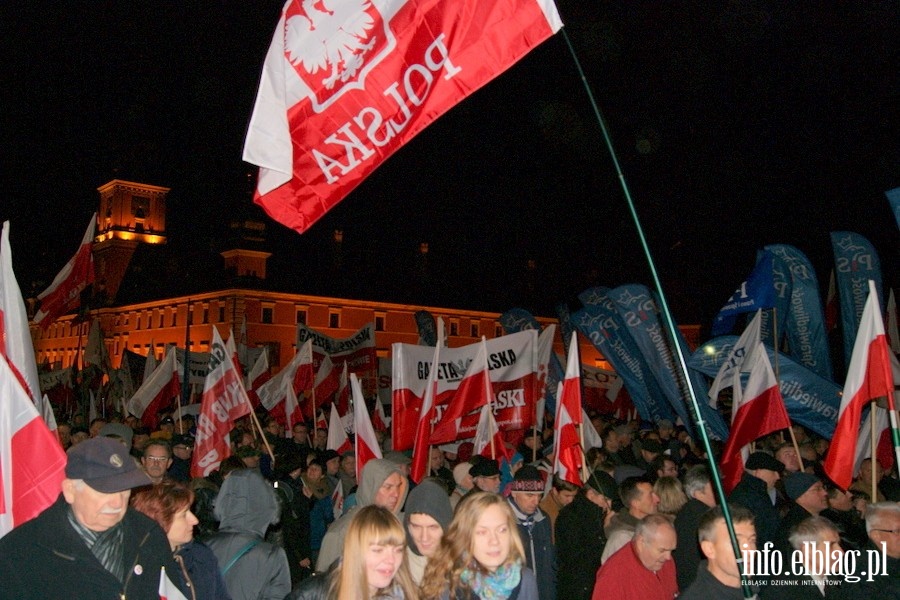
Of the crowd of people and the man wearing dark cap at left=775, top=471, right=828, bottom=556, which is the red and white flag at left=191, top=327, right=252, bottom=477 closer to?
the crowd of people

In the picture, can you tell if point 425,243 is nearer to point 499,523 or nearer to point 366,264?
point 366,264

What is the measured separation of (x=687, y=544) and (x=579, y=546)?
3.75ft

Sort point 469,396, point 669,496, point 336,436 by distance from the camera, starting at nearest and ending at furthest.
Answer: point 669,496 → point 469,396 → point 336,436

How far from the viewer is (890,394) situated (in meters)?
6.10

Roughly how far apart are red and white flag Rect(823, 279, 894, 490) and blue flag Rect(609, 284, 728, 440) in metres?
7.60

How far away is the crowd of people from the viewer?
3463 millimetres

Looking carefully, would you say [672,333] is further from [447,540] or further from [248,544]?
[248,544]

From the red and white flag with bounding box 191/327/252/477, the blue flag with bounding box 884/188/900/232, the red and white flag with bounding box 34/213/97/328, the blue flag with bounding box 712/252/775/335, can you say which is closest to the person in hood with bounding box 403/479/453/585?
the red and white flag with bounding box 191/327/252/477

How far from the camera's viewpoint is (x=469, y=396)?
10180mm

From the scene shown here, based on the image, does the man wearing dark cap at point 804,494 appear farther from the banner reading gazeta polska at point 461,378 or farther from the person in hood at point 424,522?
the banner reading gazeta polska at point 461,378

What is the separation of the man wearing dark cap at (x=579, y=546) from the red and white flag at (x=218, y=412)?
5323 millimetres

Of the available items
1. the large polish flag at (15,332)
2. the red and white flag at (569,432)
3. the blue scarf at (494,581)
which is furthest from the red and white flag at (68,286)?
the blue scarf at (494,581)

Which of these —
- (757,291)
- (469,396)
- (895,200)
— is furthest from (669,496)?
(757,291)

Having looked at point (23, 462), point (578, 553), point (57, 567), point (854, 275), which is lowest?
point (578, 553)
